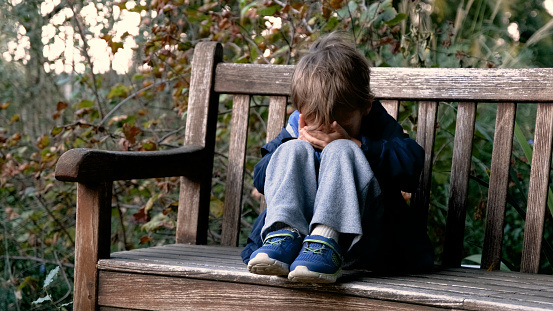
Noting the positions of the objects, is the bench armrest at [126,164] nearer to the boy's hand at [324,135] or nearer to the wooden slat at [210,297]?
the wooden slat at [210,297]

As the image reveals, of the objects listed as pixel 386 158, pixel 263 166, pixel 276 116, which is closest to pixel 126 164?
pixel 263 166

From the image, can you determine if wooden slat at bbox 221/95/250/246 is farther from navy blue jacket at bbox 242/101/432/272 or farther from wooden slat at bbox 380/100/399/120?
wooden slat at bbox 380/100/399/120

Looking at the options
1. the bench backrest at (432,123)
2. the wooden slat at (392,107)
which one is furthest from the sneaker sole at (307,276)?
the wooden slat at (392,107)

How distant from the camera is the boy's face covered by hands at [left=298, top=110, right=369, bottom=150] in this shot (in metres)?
1.67

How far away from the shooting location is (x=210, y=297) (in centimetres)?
155

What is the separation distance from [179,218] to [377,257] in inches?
33.6

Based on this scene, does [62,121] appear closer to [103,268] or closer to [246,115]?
[246,115]

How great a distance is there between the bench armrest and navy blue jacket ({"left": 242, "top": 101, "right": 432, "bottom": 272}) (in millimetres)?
344

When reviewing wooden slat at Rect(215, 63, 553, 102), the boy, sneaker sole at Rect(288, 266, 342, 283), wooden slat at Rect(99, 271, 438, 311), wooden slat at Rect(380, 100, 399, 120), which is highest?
wooden slat at Rect(215, 63, 553, 102)

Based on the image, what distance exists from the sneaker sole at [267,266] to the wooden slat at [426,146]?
2.37 feet

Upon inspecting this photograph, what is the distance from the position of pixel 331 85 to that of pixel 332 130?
0.12 meters

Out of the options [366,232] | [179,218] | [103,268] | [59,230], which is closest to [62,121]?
[59,230]

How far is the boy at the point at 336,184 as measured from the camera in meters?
1.47

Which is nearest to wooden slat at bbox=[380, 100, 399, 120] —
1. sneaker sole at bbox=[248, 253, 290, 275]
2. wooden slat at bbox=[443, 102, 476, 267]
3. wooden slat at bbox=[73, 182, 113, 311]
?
wooden slat at bbox=[443, 102, 476, 267]
